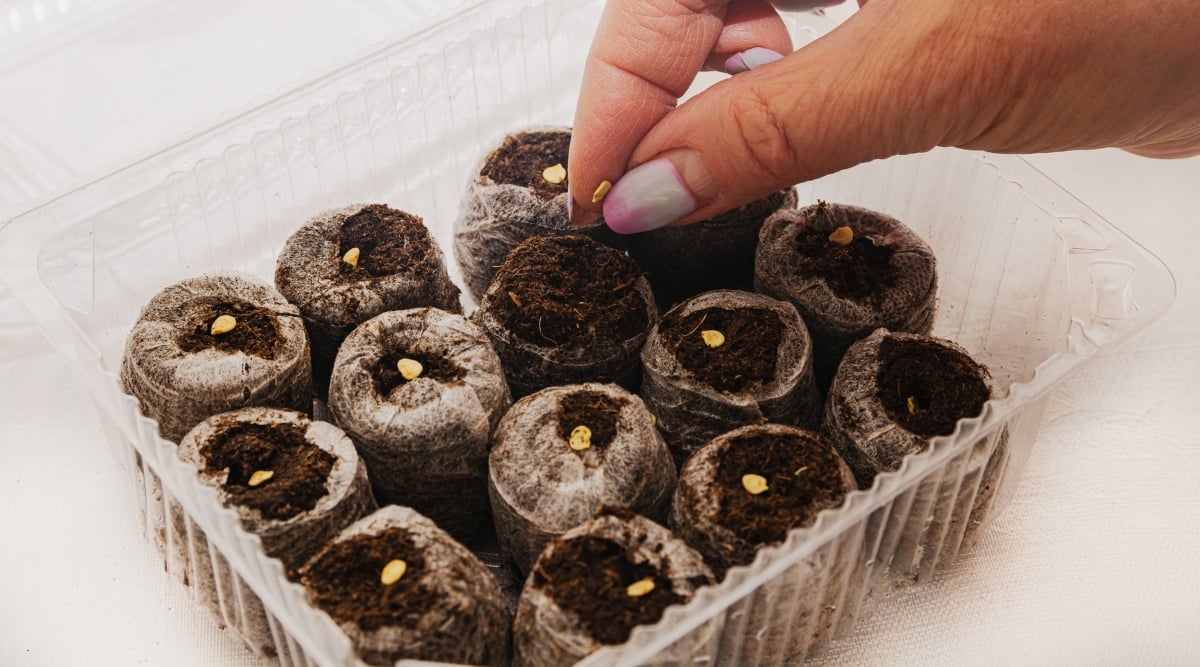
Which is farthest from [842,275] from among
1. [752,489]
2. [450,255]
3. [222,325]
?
[222,325]

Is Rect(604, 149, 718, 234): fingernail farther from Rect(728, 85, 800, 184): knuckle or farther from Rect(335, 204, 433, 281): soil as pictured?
Rect(335, 204, 433, 281): soil

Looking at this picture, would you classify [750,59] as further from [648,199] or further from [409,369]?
[409,369]

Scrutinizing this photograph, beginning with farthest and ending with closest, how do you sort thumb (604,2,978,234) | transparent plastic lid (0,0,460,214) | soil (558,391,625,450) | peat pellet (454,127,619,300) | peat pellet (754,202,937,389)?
transparent plastic lid (0,0,460,214), peat pellet (454,127,619,300), peat pellet (754,202,937,389), soil (558,391,625,450), thumb (604,2,978,234)

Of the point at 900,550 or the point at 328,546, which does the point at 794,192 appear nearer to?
the point at 900,550

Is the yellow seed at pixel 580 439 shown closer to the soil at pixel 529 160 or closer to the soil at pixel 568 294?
the soil at pixel 568 294

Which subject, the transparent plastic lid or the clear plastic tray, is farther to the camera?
the transparent plastic lid

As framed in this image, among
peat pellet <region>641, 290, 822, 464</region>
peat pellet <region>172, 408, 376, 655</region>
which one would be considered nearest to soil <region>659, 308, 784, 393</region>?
peat pellet <region>641, 290, 822, 464</region>
